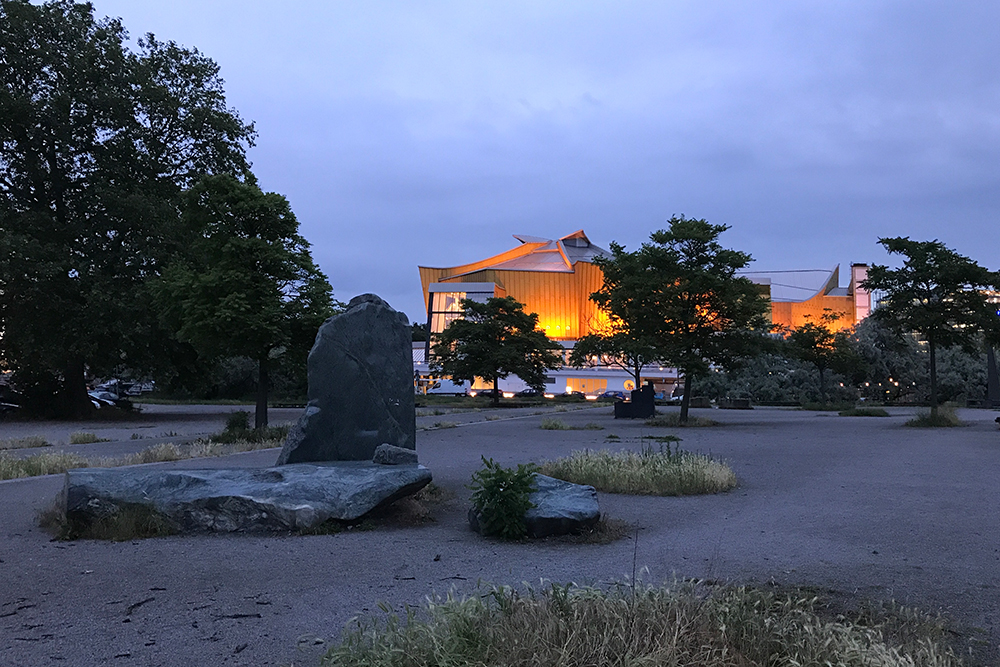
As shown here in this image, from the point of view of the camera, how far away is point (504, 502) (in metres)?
7.09

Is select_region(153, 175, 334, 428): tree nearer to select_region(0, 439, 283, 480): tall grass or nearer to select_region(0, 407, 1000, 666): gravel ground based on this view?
select_region(0, 439, 283, 480): tall grass

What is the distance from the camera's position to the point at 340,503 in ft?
24.6

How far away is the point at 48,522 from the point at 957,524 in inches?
362

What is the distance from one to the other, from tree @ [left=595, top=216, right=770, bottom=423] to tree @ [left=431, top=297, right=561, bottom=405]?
2351cm

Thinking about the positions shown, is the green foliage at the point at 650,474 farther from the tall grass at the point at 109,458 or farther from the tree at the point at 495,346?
the tree at the point at 495,346

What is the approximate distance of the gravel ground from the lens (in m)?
4.35

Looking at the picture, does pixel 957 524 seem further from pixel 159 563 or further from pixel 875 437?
pixel 875 437

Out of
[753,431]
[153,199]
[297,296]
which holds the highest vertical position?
[153,199]

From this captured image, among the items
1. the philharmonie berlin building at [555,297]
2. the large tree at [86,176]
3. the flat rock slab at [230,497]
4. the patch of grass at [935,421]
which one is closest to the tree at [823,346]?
the patch of grass at [935,421]

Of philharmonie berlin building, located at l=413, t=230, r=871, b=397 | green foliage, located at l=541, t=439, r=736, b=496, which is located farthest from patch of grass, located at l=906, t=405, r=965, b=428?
philharmonie berlin building, located at l=413, t=230, r=871, b=397

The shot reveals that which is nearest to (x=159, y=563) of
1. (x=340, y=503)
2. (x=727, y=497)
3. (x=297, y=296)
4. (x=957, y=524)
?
(x=340, y=503)

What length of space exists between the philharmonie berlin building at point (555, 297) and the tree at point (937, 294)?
183 feet

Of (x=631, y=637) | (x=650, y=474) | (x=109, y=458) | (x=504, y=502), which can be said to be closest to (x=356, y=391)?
(x=504, y=502)

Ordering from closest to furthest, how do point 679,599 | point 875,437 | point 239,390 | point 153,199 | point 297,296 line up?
point 679,599, point 297,296, point 875,437, point 153,199, point 239,390
